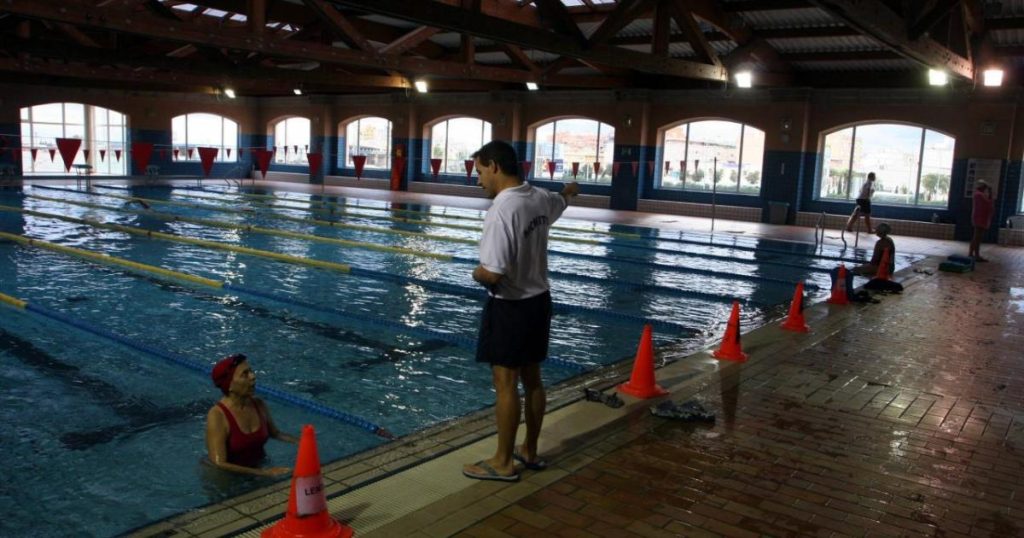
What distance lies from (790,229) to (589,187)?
7623 mm

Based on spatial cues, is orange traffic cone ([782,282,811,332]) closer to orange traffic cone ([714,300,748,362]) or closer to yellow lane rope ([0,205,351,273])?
orange traffic cone ([714,300,748,362])

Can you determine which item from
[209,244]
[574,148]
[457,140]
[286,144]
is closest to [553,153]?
[574,148]

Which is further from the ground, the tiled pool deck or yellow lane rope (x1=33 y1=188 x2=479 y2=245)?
yellow lane rope (x1=33 y1=188 x2=479 y2=245)

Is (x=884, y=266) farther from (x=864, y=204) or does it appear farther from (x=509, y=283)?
(x=509, y=283)

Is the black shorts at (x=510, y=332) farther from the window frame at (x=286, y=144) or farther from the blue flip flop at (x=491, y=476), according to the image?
the window frame at (x=286, y=144)

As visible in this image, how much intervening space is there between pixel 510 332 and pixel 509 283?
0.23 meters

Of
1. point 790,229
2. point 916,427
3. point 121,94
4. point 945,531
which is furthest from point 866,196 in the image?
point 121,94

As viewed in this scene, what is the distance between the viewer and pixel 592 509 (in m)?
3.45

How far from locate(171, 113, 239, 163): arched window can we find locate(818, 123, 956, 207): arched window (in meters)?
23.4

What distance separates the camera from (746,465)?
4.07 metres

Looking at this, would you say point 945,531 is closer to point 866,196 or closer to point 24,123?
point 866,196

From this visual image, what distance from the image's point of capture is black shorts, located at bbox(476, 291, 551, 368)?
3596 mm

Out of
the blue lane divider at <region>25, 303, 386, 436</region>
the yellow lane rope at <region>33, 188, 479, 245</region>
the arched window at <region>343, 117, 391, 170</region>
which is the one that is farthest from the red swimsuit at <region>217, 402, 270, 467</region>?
the arched window at <region>343, 117, 391, 170</region>

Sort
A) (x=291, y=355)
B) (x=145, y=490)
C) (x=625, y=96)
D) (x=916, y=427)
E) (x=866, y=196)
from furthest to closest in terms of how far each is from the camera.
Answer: (x=625, y=96)
(x=866, y=196)
(x=291, y=355)
(x=916, y=427)
(x=145, y=490)
